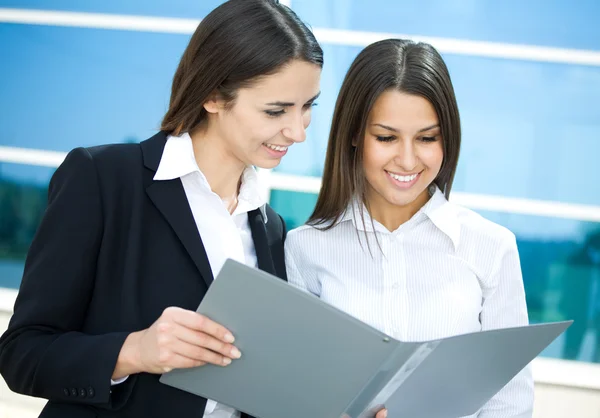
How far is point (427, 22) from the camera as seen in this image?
3.96m

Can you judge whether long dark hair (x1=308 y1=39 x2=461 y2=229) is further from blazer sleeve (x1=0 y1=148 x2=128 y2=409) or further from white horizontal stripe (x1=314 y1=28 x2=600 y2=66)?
white horizontal stripe (x1=314 y1=28 x2=600 y2=66)

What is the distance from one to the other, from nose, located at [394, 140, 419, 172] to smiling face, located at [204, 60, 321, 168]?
25 cm

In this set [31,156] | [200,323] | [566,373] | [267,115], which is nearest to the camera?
[200,323]

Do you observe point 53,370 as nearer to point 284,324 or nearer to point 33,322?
point 33,322

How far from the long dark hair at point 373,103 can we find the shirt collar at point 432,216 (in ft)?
0.08

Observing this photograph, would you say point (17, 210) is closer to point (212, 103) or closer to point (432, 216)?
point (212, 103)

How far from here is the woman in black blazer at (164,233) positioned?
4.87 feet

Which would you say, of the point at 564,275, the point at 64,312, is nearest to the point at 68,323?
the point at 64,312

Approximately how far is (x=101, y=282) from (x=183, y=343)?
0.34 metres

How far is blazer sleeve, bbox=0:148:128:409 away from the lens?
148 cm

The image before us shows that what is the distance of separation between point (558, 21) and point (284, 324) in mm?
3115

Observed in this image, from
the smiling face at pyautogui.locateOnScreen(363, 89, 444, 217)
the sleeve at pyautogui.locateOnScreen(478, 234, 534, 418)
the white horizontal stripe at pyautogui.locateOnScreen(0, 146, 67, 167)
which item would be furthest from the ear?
the white horizontal stripe at pyautogui.locateOnScreen(0, 146, 67, 167)

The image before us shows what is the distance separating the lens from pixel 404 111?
1867 mm

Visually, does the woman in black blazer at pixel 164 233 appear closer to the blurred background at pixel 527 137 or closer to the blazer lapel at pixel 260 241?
the blazer lapel at pixel 260 241
